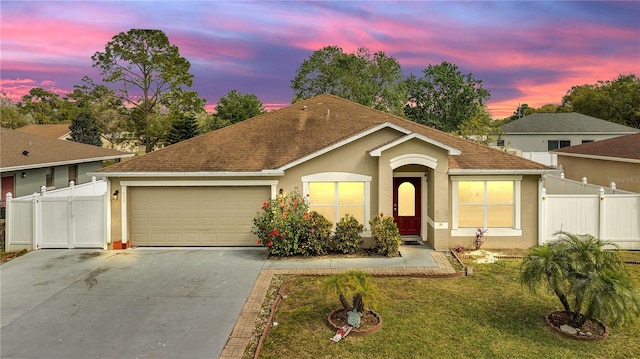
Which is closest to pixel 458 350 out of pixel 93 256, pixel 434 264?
pixel 434 264

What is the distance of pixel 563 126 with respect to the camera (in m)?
36.5

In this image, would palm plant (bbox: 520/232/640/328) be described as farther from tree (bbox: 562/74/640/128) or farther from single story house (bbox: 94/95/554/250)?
tree (bbox: 562/74/640/128)

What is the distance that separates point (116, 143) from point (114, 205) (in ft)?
123

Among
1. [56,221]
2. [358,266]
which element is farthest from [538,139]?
[56,221]

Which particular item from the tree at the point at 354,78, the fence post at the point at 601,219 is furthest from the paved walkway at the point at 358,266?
the tree at the point at 354,78

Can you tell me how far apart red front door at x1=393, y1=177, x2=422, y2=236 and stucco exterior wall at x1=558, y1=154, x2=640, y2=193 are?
358 inches

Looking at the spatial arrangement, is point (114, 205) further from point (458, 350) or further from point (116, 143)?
point (116, 143)

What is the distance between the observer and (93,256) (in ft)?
39.5

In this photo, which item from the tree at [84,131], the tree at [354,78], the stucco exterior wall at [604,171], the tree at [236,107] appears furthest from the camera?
the tree at [236,107]

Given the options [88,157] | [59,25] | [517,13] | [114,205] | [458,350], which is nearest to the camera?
[458,350]

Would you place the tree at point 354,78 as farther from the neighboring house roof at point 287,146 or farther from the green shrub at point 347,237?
the green shrub at point 347,237

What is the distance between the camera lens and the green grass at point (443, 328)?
6367mm

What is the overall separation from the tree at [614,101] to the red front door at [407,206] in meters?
48.1

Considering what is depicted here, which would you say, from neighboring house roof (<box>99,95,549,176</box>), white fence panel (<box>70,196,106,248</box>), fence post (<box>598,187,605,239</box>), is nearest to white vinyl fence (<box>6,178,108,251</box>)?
white fence panel (<box>70,196,106,248</box>)
